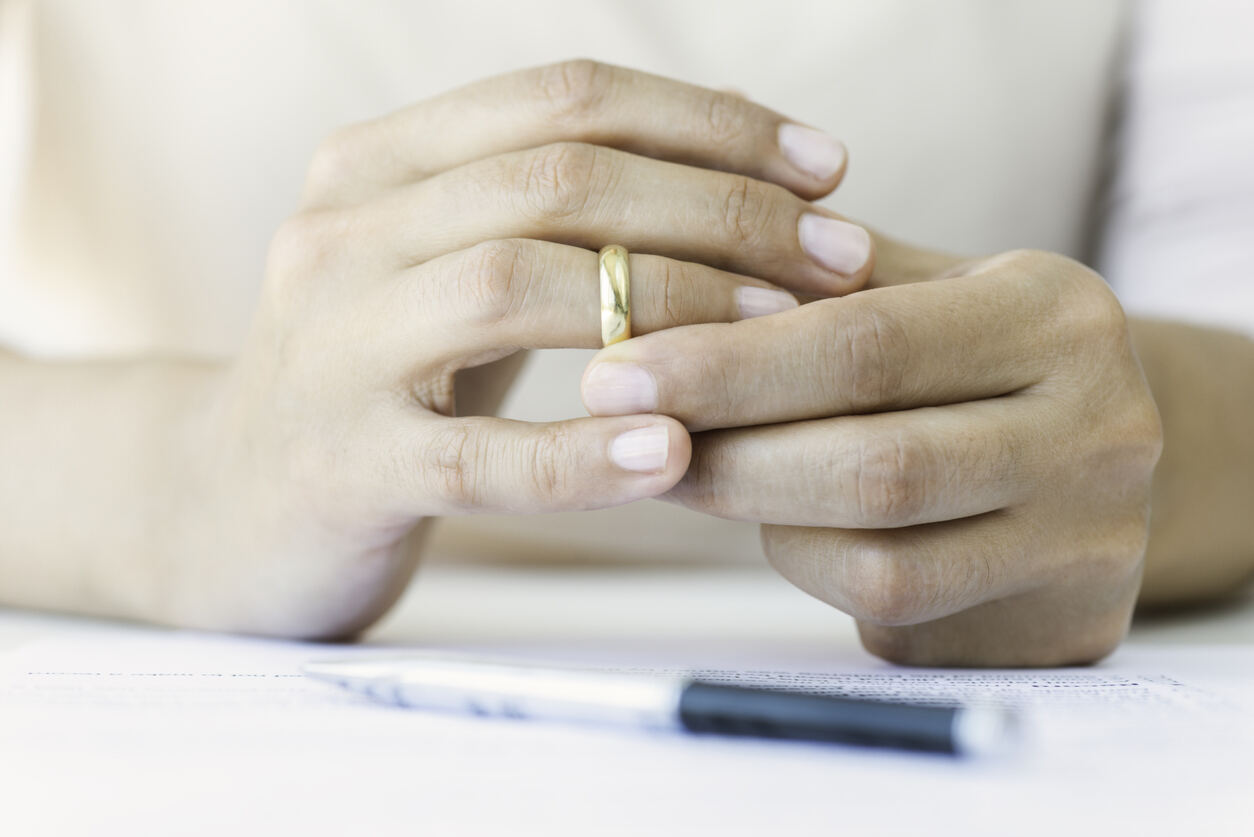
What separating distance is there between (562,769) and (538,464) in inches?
7.7

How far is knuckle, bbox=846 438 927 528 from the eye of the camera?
0.49 m

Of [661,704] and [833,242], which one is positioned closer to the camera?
[661,704]

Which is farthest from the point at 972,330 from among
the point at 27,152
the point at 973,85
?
the point at 27,152

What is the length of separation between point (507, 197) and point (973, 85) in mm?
691

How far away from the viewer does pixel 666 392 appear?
1.63 feet

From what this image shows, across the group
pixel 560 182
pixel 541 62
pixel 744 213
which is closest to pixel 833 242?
A: pixel 744 213

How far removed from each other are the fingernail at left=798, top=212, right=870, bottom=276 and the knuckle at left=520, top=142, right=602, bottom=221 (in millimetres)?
126

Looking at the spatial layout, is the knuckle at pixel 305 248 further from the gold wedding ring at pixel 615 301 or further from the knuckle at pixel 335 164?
the gold wedding ring at pixel 615 301

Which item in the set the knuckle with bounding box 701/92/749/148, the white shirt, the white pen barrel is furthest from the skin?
the white shirt

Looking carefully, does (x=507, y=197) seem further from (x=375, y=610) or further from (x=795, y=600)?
(x=795, y=600)

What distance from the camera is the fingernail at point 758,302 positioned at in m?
0.57

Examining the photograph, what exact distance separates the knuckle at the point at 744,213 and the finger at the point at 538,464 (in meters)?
0.14

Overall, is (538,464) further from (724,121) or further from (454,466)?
(724,121)

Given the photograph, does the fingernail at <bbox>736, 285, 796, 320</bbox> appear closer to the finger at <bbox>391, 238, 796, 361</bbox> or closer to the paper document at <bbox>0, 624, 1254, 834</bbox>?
the finger at <bbox>391, 238, 796, 361</bbox>
